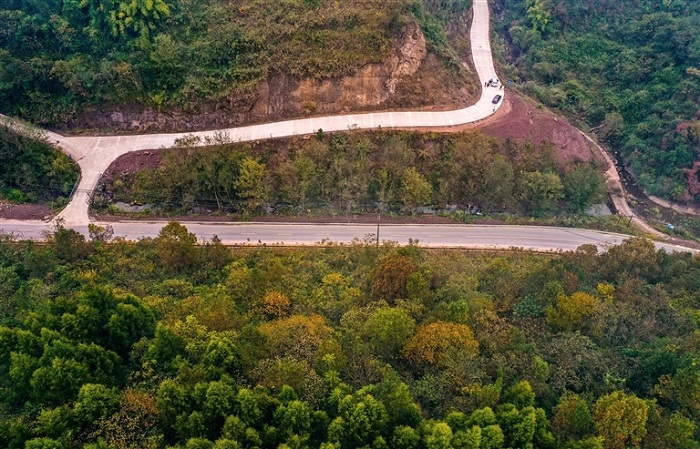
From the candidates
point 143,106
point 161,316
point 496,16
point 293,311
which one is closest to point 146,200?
point 143,106

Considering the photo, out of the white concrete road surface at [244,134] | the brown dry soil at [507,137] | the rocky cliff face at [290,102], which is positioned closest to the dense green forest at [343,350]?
the brown dry soil at [507,137]

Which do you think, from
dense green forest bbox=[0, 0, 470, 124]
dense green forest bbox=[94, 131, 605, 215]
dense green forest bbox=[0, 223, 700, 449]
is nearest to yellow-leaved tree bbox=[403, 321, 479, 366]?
dense green forest bbox=[0, 223, 700, 449]

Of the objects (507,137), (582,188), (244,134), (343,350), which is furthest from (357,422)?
(507,137)

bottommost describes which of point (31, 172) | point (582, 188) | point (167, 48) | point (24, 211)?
point (24, 211)

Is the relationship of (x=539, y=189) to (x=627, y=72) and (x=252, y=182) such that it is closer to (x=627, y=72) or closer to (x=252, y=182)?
(x=252, y=182)

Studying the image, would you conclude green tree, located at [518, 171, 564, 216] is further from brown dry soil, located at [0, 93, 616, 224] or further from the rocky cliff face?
the rocky cliff face
